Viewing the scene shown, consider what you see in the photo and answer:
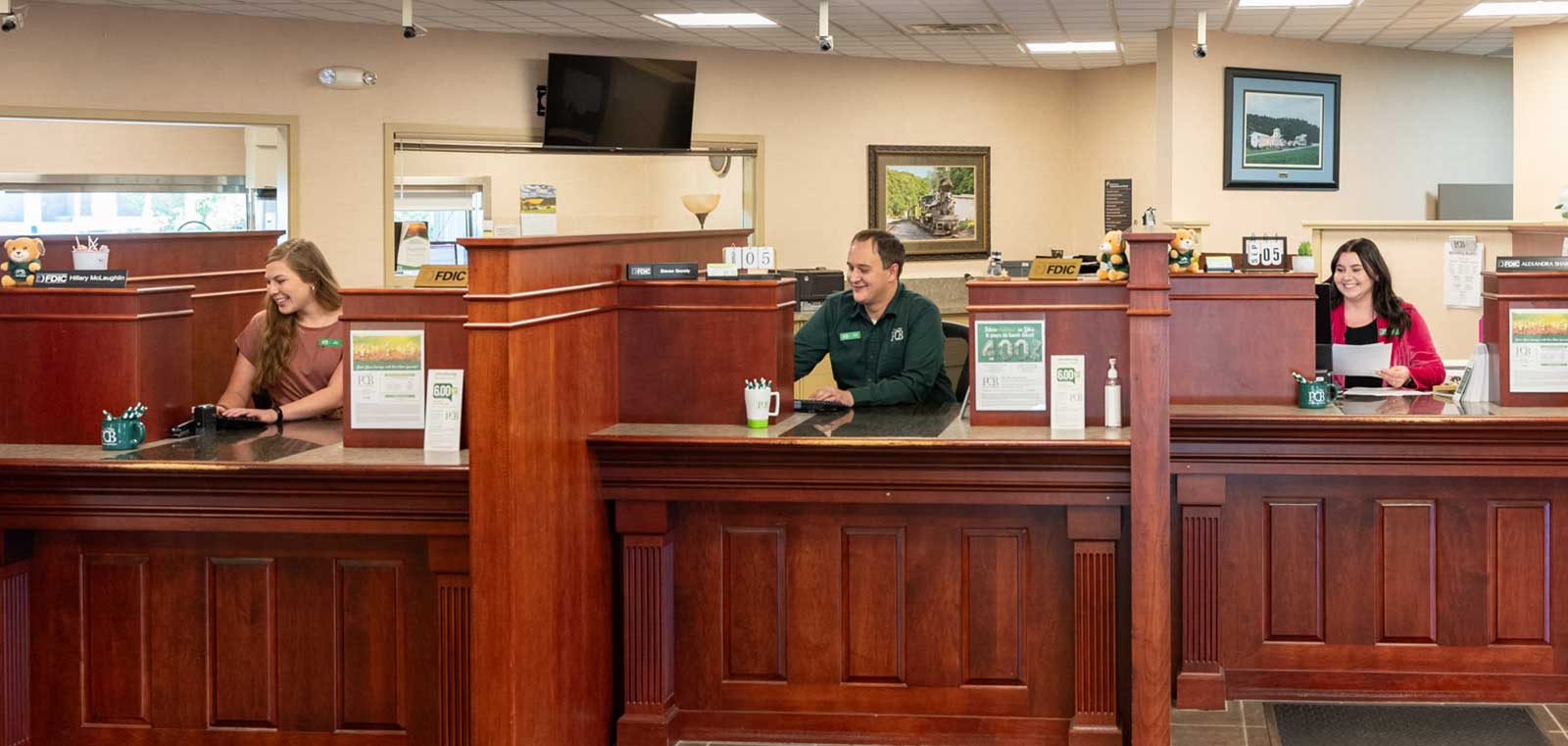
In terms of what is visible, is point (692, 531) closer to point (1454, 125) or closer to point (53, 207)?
point (53, 207)

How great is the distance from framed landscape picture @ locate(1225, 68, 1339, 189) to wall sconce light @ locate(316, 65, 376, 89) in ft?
19.3

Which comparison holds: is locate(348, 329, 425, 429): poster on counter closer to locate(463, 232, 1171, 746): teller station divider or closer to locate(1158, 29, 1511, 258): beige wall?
locate(463, 232, 1171, 746): teller station divider

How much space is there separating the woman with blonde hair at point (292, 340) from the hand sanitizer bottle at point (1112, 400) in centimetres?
249

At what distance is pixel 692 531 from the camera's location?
472 centimetres

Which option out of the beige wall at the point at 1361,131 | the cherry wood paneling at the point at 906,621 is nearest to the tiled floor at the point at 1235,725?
the cherry wood paneling at the point at 906,621

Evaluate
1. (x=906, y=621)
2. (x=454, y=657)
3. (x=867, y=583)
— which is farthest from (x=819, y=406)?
(x=454, y=657)

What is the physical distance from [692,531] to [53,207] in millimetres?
6176

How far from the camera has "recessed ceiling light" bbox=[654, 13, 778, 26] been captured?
961 centimetres

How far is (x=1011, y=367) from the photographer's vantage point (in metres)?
4.68

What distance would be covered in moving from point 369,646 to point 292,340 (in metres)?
1.40

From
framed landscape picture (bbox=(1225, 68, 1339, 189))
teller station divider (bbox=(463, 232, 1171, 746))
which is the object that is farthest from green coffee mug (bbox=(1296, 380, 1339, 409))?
framed landscape picture (bbox=(1225, 68, 1339, 189))

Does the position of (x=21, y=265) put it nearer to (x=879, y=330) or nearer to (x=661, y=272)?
(x=661, y=272)

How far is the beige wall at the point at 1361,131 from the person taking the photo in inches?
438

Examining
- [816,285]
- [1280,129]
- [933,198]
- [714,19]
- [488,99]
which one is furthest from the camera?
[933,198]
